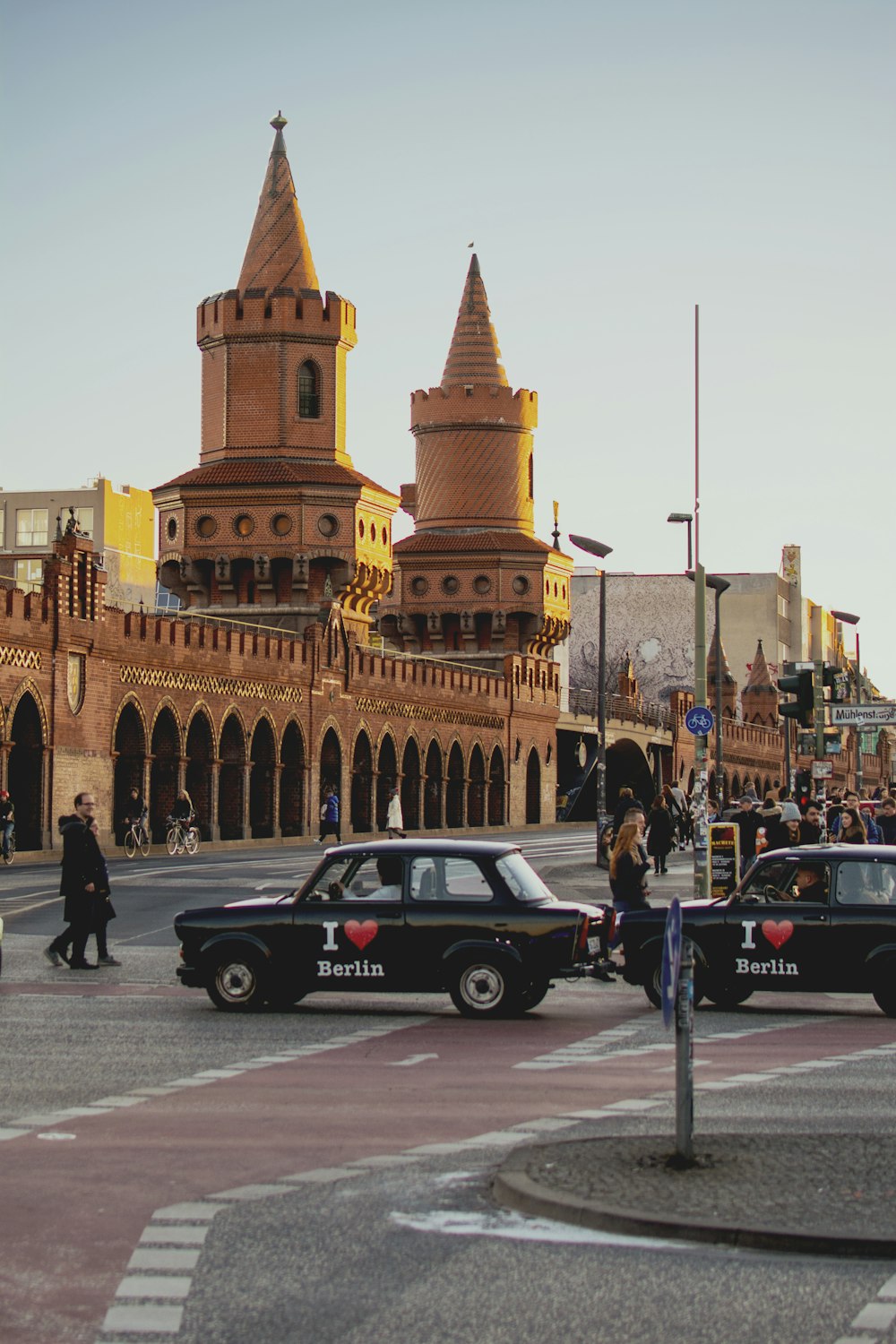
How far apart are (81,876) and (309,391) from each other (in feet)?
210

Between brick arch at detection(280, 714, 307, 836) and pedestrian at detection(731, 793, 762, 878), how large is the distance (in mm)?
37046

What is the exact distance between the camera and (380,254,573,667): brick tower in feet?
324

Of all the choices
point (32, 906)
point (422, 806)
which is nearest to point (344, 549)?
point (422, 806)

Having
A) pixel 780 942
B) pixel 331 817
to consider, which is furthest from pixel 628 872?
pixel 331 817

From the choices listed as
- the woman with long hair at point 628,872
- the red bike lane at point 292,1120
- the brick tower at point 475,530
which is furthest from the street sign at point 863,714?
the brick tower at point 475,530

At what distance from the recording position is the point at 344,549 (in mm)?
80750

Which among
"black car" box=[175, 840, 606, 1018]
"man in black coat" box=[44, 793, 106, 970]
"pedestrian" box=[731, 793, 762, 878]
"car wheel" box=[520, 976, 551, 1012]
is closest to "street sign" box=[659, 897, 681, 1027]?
"black car" box=[175, 840, 606, 1018]

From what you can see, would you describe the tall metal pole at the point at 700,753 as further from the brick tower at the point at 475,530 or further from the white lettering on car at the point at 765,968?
the brick tower at the point at 475,530

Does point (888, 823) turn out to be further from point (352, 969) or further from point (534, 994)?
point (352, 969)

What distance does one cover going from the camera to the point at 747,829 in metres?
30.5

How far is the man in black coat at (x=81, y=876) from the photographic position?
20.0 meters

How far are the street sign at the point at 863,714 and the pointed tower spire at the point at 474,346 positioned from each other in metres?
66.2

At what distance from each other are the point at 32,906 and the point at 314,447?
53.6 meters

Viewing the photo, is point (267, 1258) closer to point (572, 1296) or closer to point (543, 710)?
point (572, 1296)
